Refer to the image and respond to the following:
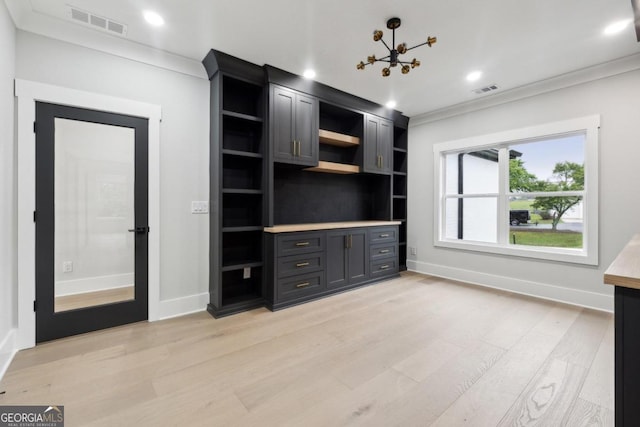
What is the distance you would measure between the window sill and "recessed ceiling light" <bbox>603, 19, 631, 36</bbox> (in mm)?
2298

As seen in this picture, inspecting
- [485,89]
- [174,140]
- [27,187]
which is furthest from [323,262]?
[485,89]

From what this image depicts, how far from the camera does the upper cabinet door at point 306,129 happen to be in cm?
350

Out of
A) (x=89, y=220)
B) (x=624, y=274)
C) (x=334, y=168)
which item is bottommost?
(x=624, y=274)

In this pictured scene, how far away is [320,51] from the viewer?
292cm

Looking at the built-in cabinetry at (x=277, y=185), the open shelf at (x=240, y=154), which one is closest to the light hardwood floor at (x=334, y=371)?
the built-in cabinetry at (x=277, y=185)

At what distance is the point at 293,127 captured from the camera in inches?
136

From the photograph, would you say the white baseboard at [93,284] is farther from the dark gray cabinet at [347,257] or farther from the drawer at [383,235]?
the drawer at [383,235]

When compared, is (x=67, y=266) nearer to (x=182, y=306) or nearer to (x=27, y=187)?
(x=27, y=187)

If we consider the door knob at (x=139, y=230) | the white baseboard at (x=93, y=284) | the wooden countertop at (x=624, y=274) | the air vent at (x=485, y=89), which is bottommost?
the white baseboard at (x=93, y=284)

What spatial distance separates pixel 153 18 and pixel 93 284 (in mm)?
2462

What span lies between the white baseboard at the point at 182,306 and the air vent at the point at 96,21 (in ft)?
8.61

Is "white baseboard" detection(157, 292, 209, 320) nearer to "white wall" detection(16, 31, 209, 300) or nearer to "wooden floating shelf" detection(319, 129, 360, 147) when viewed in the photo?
"white wall" detection(16, 31, 209, 300)

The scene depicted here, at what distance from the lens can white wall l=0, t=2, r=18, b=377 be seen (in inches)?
79.8

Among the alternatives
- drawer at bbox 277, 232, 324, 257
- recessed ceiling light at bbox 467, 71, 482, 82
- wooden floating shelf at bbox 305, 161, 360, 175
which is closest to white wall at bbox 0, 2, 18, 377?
drawer at bbox 277, 232, 324, 257
